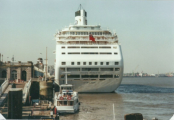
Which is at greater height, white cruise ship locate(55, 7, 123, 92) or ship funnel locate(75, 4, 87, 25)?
ship funnel locate(75, 4, 87, 25)

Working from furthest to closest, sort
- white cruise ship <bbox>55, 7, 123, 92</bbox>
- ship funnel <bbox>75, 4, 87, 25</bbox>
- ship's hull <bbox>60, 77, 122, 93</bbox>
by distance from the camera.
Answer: ship funnel <bbox>75, 4, 87, 25</bbox> < ship's hull <bbox>60, 77, 122, 93</bbox> < white cruise ship <bbox>55, 7, 123, 92</bbox>

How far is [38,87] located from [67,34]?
7.26 metres

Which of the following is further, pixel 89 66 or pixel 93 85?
pixel 93 85

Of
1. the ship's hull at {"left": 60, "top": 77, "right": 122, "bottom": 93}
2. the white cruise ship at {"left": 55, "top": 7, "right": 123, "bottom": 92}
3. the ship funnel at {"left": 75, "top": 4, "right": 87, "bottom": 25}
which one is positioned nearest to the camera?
the white cruise ship at {"left": 55, "top": 7, "right": 123, "bottom": 92}

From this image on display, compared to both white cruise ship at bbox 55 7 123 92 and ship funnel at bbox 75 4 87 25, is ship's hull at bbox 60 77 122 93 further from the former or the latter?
ship funnel at bbox 75 4 87 25

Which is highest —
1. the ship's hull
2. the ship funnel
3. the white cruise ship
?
the ship funnel

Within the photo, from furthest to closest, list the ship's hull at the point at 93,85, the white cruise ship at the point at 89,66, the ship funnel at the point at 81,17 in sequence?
the ship funnel at the point at 81,17
the ship's hull at the point at 93,85
the white cruise ship at the point at 89,66

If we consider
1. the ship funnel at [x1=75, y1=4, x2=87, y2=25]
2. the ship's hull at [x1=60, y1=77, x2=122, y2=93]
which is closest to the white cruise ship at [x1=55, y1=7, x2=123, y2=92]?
the ship's hull at [x1=60, y1=77, x2=122, y2=93]

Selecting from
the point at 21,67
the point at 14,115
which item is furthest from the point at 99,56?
the point at 14,115

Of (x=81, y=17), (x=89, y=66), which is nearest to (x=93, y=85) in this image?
(x=89, y=66)

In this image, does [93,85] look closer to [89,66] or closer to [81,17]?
[89,66]

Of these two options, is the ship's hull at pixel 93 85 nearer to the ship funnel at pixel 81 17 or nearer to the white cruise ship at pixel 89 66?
the white cruise ship at pixel 89 66

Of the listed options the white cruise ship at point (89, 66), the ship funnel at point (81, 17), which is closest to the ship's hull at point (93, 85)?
the white cruise ship at point (89, 66)

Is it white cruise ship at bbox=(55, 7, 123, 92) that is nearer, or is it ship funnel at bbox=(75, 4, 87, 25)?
white cruise ship at bbox=(55, 7, 123, 92)
